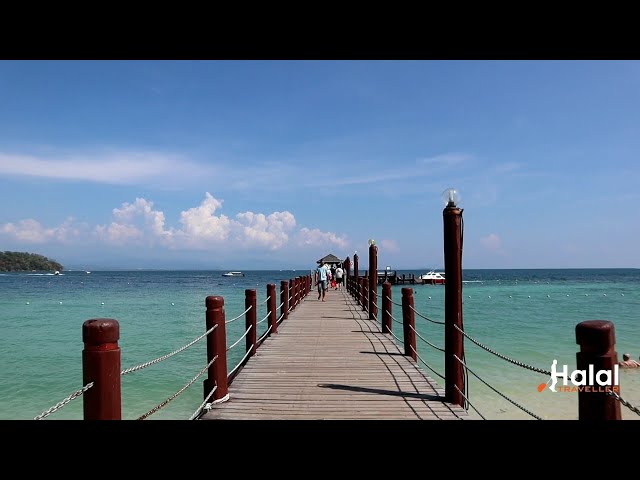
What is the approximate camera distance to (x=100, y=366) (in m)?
2.89

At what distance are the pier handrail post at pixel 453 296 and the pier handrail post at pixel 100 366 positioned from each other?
3.39 meters

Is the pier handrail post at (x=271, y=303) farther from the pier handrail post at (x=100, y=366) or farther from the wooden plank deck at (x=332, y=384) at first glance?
the pier handrail post at (x=100, y=366)

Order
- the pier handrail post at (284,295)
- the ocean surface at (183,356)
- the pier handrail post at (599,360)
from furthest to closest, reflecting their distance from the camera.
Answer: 1. the pier handrail post at (284,295)
2. the ocean surface at (183,356)
3. the pier handrail post at (599,360)

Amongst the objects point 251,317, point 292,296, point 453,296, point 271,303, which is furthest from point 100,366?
point 292,296

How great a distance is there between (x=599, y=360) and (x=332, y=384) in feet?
13.4

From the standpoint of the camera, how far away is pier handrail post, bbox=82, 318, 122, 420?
287 cm

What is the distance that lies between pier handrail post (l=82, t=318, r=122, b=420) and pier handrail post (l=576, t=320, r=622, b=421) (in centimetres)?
269

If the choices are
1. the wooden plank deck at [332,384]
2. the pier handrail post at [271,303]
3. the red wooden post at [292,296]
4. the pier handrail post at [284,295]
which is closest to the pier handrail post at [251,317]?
the wooden plank deck at [332,384]

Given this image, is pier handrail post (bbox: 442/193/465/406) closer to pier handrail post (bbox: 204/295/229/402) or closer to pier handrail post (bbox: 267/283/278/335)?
pier handrail post (bbox: 204/295/229/402)

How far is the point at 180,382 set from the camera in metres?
13.6

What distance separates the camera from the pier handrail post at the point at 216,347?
5.20 meters
